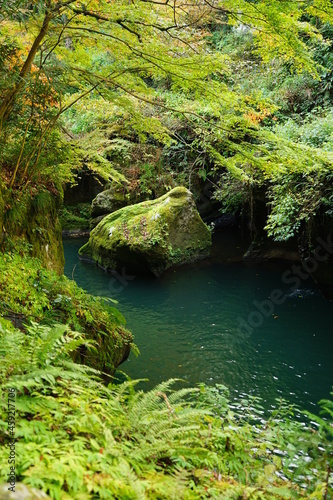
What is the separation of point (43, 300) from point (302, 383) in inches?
176

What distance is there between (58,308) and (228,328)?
5.15 m

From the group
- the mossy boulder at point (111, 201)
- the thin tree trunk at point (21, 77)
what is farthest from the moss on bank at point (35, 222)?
the mossy boulder at point (111, 201)

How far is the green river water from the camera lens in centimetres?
632

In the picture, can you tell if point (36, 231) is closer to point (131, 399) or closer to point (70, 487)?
point (131, 399)

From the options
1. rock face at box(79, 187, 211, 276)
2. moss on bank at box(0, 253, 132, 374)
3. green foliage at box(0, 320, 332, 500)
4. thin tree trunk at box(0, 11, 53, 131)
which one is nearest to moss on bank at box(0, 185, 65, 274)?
moss on bank at box(0, 253, 132, 374)

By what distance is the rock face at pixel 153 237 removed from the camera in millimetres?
11875

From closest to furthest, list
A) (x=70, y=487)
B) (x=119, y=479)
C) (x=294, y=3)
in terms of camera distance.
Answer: (x=70, y=487) → (x=119, y=479) → (x=294, y=3)

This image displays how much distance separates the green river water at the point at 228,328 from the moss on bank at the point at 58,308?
1.07 meters

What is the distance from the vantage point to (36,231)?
5867 mm

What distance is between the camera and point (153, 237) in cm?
1174

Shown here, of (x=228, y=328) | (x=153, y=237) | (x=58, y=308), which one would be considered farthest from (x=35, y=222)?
(x=153, y=237)

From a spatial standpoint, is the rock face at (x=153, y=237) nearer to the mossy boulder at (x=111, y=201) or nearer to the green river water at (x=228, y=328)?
the green river water at (x=228, y=328)

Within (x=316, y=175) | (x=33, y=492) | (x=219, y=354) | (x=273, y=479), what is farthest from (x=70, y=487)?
(x=316, y=175)

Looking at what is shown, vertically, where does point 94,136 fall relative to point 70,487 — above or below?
above
